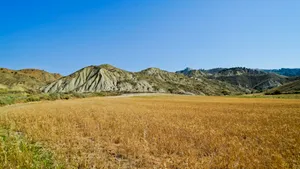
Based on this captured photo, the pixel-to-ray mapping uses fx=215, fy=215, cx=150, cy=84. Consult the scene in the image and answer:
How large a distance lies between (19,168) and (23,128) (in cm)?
847

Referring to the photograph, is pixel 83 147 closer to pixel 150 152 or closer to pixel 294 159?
pixel 150 152

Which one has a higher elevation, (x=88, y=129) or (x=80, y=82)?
(x=80, y=82)

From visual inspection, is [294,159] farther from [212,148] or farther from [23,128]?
[23,128]

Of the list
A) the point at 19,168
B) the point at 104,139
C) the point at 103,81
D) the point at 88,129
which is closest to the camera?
the point at 19,168

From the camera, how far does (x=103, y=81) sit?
490ft

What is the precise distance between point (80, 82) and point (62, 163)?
156m

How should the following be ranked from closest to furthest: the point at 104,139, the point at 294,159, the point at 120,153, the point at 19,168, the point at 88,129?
1. the point at 19,168
2. the point at 294,159
3. the point at 120,153
4. the point at 104,139
5. the point at 88,129

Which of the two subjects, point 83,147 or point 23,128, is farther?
point 23,128

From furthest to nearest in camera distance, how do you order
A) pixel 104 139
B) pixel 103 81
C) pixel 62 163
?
pixel 103 81 → pixel 104 139 → pixel 62 163

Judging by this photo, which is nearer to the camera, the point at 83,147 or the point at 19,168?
the point at 19,168

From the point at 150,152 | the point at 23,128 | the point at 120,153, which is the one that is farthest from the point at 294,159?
the point at 23,128

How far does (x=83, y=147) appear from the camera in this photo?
10125 millimetres

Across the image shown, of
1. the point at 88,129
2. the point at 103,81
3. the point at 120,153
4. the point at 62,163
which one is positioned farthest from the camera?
the point at 103,81

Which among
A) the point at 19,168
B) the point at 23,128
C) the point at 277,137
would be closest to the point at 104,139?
the point at 19,168
